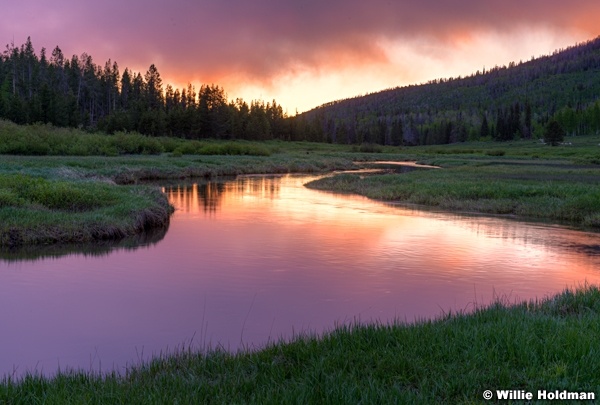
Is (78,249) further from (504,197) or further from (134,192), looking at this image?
(504,197)

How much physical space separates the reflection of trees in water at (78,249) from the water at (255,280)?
0.24 ft

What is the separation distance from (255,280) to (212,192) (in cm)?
2579

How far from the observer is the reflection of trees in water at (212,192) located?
32.3m

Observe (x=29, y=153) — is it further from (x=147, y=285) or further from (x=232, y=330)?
(x=232, y=330)

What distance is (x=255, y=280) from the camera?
15.2m

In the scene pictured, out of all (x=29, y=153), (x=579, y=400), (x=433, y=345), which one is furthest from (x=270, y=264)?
(x=29, y=153)

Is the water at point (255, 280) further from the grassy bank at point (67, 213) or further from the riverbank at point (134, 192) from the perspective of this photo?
the riverbank at point (134, 192)

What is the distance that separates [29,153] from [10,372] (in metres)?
49.0

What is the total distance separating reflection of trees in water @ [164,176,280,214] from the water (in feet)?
19.5

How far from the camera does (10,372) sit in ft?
28.4

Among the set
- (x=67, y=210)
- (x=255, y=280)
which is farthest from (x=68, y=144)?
(x=255, y=280)

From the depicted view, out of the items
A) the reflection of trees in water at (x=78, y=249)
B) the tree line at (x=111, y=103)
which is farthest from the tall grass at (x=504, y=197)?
the tree line at (x=111, y=103)

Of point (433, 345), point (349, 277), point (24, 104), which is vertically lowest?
point (349, 277)

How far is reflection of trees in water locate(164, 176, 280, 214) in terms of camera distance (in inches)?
1271
